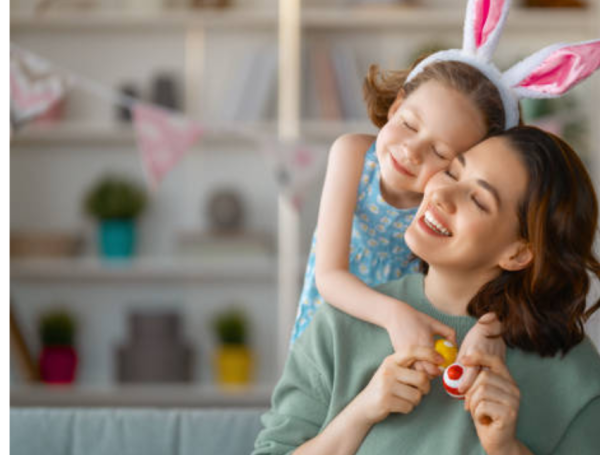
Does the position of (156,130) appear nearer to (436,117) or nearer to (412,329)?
(436,117)

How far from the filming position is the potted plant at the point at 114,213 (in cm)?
364

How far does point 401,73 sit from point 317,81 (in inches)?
91.5

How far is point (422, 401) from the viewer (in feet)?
3.41

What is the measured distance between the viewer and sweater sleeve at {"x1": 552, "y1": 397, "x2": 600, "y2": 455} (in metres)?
1.02

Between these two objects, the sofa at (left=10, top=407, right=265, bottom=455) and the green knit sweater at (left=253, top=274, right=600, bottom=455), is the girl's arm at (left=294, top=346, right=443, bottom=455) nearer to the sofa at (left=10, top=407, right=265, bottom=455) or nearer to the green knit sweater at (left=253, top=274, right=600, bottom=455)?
the green knit sweater at (left=253, top=274, right=600, bottom=455)

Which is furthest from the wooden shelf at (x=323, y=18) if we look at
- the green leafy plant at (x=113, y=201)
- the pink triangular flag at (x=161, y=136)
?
the pink triangular flag at (x=161, y=136)

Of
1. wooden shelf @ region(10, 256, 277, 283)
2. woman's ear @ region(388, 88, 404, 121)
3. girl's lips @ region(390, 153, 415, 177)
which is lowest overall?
wooden shelf @ region(10, 256, 277, 283)

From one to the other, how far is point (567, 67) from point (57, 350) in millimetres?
2975

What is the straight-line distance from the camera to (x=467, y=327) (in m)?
1.06

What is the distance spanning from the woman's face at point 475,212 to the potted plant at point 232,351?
8.88ft

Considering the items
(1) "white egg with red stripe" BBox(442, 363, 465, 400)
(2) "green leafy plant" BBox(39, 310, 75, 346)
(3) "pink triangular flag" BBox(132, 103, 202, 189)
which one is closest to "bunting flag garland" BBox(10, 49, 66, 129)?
(3) "pink triangular flag" BBox(132, 103, 202, 189)

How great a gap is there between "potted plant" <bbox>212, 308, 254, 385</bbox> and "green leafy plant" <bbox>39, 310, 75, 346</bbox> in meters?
0.60
